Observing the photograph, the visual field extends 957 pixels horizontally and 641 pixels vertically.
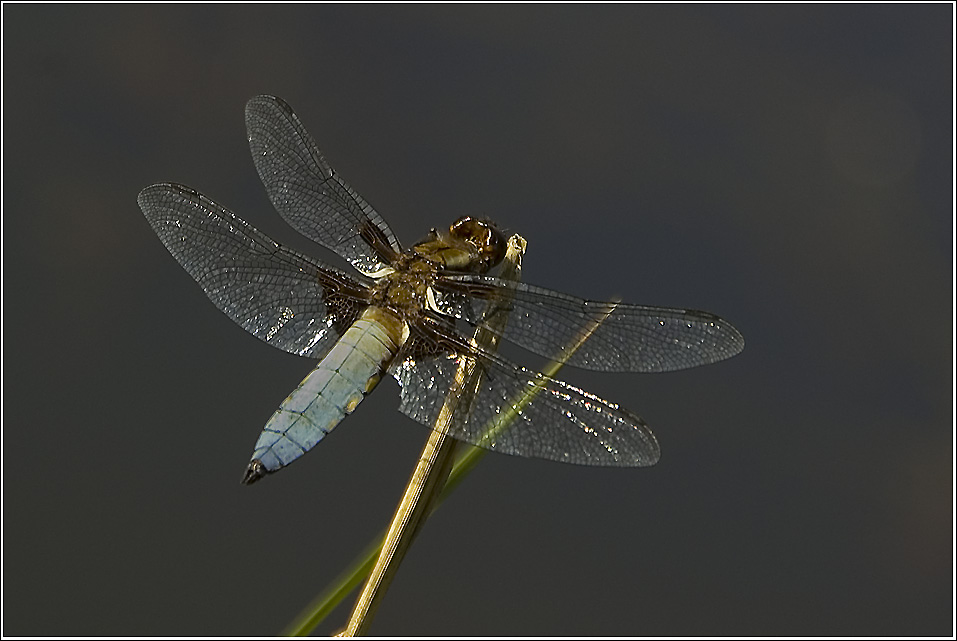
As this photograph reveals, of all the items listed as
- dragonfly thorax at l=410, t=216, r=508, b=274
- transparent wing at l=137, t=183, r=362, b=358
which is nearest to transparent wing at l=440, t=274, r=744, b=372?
dragonfly thorax at l=410, t=216, r=508, b=274

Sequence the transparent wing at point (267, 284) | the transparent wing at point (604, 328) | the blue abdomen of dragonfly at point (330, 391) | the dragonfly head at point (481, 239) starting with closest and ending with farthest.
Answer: the blue abdomen of dragonfly at point (330, 391) → the transparent wing at point (604, 328) → the transparent wing at point (267, 284) → the dragonfly head at point (481, 239)

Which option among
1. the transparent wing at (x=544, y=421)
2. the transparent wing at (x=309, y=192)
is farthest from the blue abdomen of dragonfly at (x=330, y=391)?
the transparent wing at (x=309, y=192)

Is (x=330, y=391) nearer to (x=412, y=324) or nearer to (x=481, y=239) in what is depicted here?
(x=412, y=324)

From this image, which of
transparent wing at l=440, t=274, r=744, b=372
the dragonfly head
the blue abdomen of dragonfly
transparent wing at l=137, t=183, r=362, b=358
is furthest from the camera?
the dragonfly head

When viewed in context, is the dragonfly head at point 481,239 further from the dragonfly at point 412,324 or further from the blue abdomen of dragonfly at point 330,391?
the blue abdomen of dragonfly at point 330,391

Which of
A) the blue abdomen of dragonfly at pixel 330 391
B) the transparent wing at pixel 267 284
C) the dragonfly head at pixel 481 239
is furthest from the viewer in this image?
the dragonfly head at pixel 481 239

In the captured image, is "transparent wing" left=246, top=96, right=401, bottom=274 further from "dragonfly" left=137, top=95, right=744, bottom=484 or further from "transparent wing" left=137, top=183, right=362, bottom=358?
"transparent wing" left=137, top=183, right=362, bottom=358

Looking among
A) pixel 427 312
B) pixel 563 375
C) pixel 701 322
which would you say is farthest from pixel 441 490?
pixel 563 375

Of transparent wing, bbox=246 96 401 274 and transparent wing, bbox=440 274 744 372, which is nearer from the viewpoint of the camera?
transparent wing, bbox=440 274 744 372

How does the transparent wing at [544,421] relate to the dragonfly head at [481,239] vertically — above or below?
below
